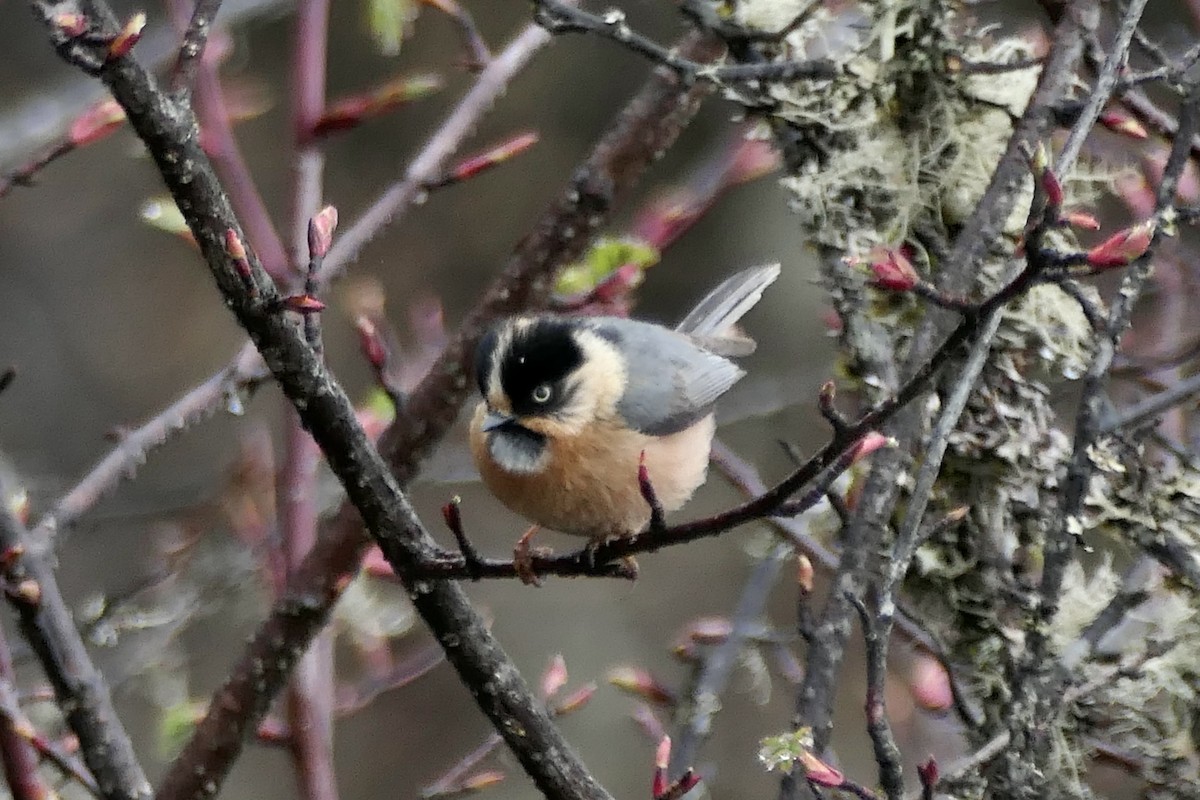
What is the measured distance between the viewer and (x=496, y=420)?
6.23 feet

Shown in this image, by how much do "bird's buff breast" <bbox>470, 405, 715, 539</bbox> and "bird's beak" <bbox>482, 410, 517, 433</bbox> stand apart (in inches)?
1.8

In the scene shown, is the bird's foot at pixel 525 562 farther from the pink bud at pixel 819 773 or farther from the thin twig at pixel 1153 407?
the thin twig at pixel 1153 407

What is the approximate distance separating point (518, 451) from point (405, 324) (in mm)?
4122

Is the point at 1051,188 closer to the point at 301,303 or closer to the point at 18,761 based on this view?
the point at 301,303

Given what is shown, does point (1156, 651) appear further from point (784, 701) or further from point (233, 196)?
point (784, 701)

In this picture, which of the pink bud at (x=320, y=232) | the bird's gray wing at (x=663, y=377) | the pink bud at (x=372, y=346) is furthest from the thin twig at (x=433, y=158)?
the pink bud at (x=320, y=232)

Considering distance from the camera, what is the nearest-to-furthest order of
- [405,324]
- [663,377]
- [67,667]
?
[67,667]
[663,377]
[405,324]

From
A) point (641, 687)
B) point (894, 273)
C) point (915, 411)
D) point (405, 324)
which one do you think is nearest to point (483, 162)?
point (915, 411)

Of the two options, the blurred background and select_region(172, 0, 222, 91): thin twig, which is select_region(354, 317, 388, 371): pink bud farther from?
the blurred background

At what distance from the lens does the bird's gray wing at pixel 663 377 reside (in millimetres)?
1997

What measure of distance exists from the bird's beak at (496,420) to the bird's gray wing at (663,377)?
0.56 feet

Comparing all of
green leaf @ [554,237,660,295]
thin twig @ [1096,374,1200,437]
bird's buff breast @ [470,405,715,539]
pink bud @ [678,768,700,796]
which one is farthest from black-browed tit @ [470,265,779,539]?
thin twig @ [1096,374,1200,437]

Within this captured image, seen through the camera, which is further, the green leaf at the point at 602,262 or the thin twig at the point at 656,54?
the green leaf at the point at 602,262

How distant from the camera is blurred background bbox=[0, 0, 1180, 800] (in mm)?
5426
